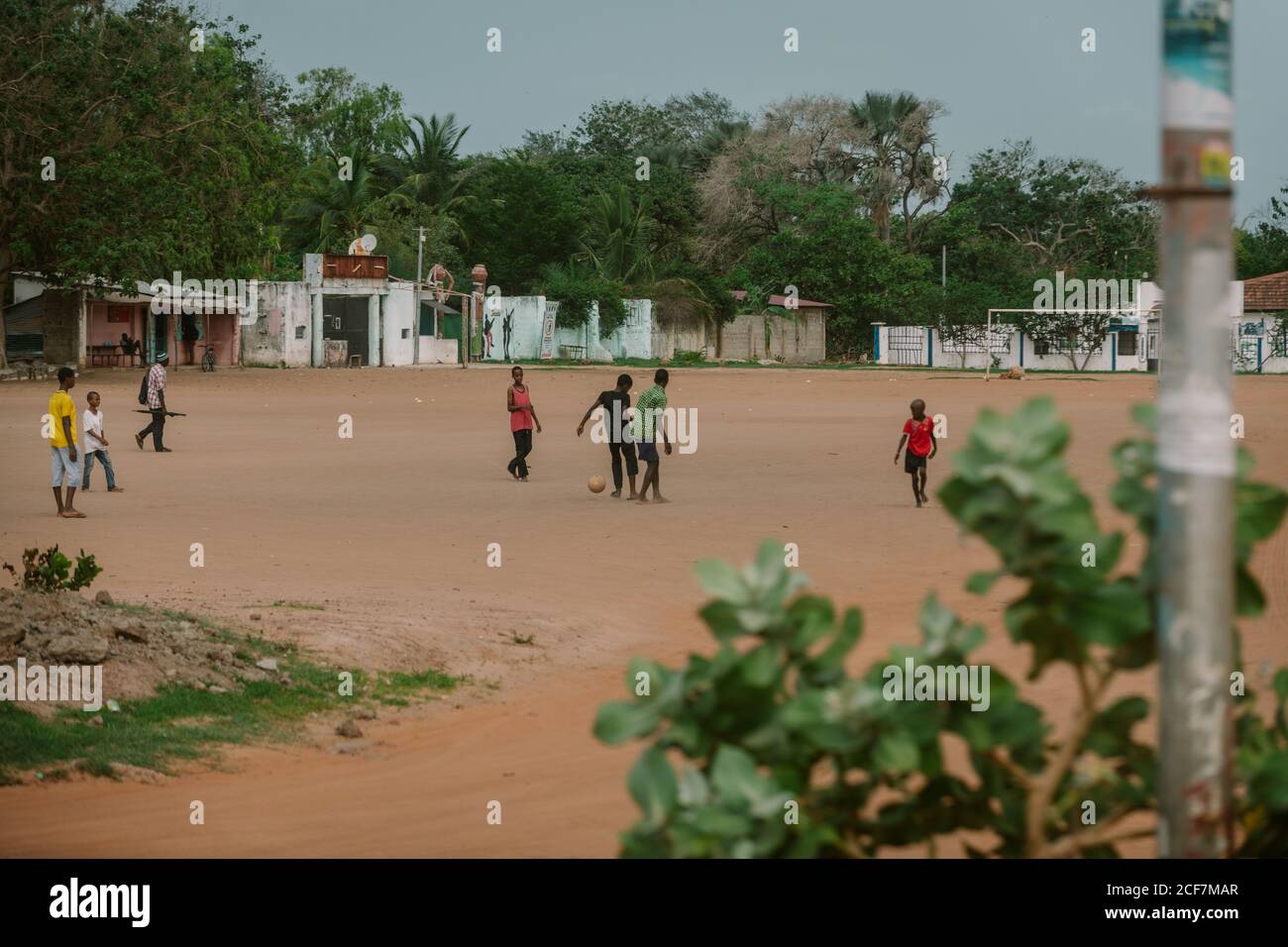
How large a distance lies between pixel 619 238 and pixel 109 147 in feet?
85.4

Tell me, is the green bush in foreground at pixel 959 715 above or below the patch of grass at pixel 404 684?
above

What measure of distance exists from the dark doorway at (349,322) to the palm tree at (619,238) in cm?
1230

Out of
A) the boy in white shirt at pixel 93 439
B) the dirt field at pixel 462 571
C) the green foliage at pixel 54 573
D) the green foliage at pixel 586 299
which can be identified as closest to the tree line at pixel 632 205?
the green foliage at pixel 586 299

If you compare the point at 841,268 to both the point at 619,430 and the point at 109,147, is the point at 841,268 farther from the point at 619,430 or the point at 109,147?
the point at 619,430

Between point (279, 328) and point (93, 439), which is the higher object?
point (279, 328)

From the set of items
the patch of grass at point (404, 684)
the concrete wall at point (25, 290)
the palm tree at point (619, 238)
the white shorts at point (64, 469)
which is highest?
the palm tree at point (619, 238)

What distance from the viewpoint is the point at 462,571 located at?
14.7 meters

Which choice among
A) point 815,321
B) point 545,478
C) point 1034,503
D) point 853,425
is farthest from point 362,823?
point 815,321

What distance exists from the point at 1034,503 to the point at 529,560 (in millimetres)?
12773

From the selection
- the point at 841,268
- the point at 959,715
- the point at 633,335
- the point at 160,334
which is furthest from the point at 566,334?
the point at 959,715

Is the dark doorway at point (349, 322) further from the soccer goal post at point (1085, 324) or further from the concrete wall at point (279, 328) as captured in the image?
the soccer goal post at point (1085, 324)

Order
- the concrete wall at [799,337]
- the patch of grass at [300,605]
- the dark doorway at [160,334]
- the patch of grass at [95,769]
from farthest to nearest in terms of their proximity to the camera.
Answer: the concrete wall at [799,337], the dark doorway at [160,334], the patch of grass at [300,605], the patch of grass at [95,769]

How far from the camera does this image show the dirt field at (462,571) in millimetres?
7410

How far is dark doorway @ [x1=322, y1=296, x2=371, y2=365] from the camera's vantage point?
5631 centimetres
